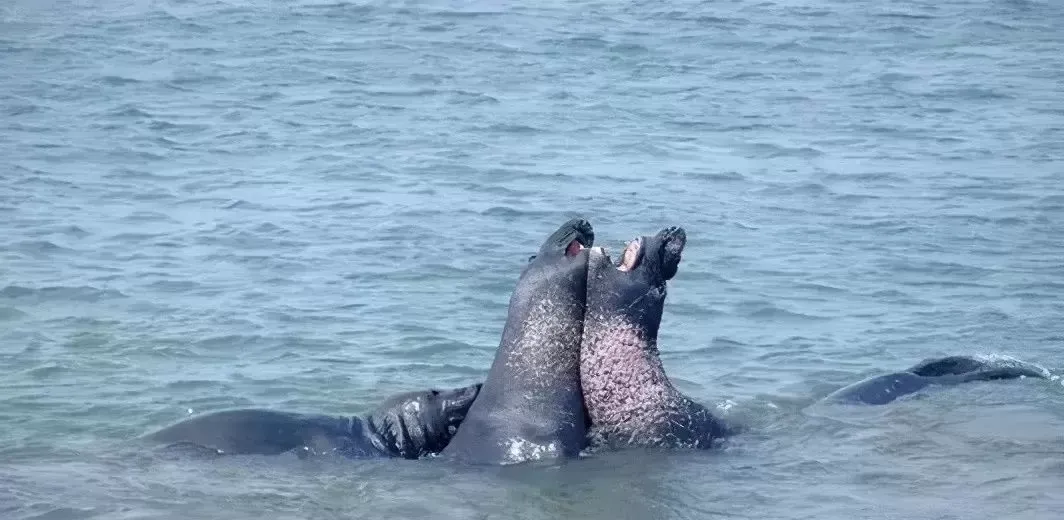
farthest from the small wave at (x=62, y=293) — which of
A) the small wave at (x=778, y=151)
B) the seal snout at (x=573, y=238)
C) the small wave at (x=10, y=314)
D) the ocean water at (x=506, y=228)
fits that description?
the small wave at (x=778, y=151)

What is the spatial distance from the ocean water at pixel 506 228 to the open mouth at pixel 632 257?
909mm

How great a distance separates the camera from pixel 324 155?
16969mm

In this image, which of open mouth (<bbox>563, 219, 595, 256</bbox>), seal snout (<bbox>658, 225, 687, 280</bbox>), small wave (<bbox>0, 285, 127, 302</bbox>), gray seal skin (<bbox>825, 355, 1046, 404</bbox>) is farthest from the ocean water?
open mouth (<bbox>563, 219, 595, 256</bbox>)

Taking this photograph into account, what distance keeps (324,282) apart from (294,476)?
450cm

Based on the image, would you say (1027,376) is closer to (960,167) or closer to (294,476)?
(294,476)

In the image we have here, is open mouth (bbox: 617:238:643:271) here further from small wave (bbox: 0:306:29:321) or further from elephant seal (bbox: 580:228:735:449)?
small wave (bbox: 0:306:29:321)

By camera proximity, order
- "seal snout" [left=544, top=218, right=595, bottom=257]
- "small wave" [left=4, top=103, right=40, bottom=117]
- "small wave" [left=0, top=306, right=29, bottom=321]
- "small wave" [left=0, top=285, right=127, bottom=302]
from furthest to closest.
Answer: "small wave" [left=4, top=103, right=40, bottom=117] < "small wave" [left=0, top=285, right=127, bottom=302] < "small wave" [left=0, top=306, right=29, bottom=321] < "seal snout" [left=544, top=218, right=595, bottom=257]

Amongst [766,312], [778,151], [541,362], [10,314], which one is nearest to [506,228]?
[766,312]

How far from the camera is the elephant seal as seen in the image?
816 cm

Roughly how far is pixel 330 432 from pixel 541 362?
1147mm

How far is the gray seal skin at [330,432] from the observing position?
8.37 m

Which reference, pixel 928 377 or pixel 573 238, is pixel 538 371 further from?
pixel 928 377

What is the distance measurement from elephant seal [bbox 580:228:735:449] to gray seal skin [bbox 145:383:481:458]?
25.7 inches

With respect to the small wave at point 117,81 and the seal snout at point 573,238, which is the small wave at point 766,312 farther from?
the small wave at point 117,81
